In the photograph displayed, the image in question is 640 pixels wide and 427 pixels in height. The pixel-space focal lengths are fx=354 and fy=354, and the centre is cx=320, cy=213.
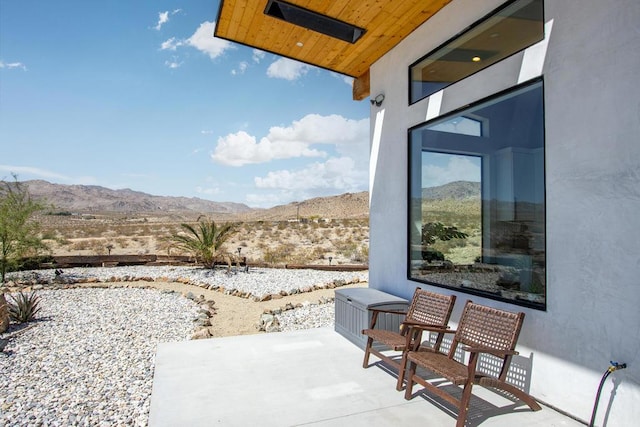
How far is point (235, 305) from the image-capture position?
23.3 feet

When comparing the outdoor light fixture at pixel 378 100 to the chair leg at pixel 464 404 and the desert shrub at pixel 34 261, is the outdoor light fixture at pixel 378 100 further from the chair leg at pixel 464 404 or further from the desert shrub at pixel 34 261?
the desert shrub at pixel 34 261

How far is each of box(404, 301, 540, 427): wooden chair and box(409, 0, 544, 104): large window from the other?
91.7 inches

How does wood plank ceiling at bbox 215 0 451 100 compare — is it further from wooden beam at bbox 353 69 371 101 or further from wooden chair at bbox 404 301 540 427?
wooden chair at bbox 404 301 540 427

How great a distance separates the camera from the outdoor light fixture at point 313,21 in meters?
4.23

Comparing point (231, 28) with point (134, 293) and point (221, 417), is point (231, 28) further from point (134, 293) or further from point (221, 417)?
point (134, 293)

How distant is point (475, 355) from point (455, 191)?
7.16ft

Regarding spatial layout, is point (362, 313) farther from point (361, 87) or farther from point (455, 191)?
point (361, 87)

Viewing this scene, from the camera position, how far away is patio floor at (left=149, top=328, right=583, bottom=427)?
259 cm

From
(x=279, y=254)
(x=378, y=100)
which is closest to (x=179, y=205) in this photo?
(x=279, y=254)

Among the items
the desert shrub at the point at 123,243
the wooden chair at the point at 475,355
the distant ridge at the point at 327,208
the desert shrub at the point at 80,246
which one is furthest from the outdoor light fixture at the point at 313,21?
the distant ridge at the point at 327,208

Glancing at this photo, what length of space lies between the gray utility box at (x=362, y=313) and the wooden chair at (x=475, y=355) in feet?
3.31

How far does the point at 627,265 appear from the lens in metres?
2.27

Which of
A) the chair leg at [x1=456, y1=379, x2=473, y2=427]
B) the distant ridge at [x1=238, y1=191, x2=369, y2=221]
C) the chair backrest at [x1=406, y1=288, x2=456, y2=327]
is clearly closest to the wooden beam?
the chair backrest at [x1=406, y1=288, x2=456, y2=327]

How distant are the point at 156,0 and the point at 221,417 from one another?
1168 centimetres
